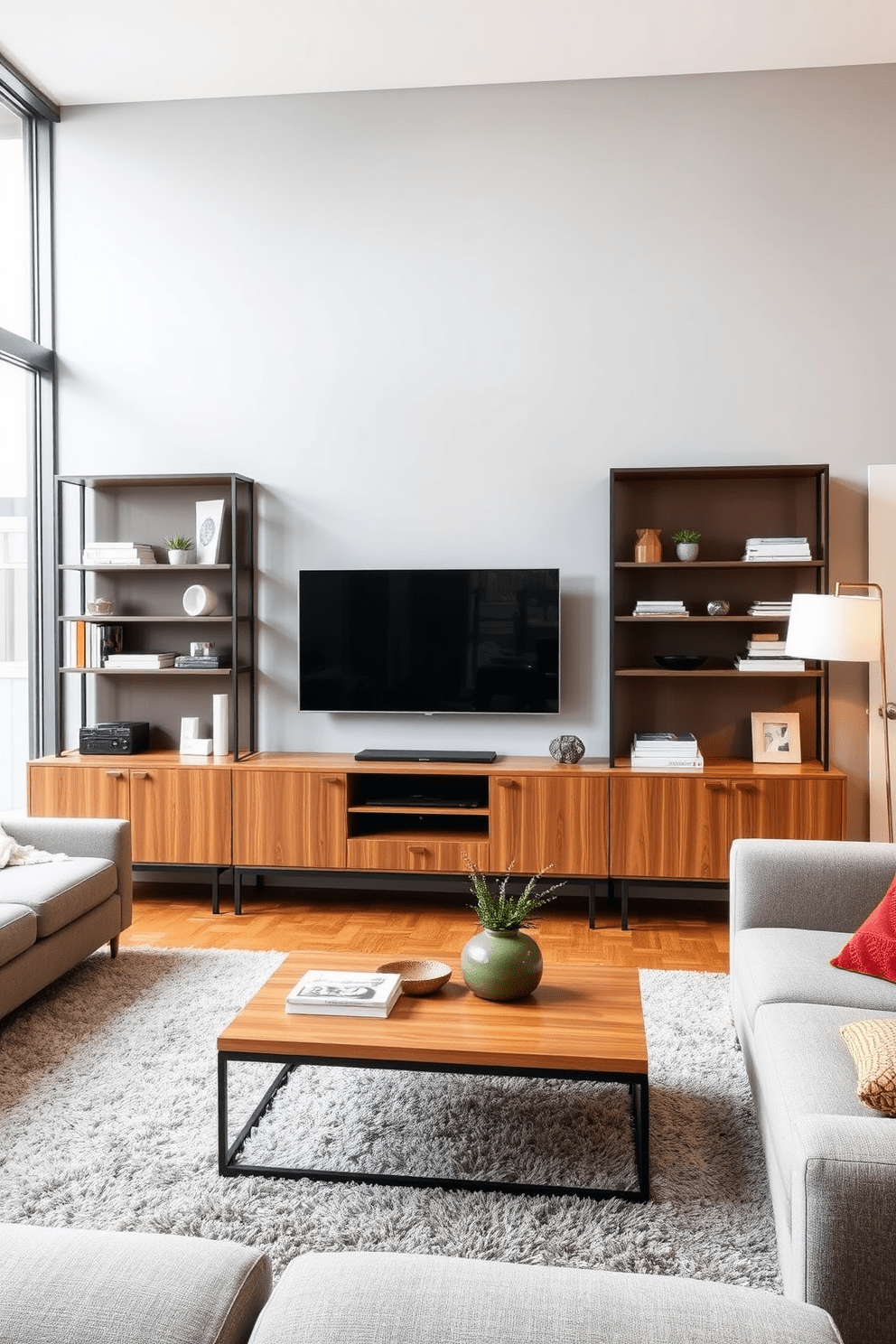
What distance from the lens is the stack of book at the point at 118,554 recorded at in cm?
470

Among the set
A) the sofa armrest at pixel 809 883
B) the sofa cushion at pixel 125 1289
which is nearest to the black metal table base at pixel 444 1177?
the sofa armrest at pixel 809 883

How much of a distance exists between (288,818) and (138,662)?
101 centimetres

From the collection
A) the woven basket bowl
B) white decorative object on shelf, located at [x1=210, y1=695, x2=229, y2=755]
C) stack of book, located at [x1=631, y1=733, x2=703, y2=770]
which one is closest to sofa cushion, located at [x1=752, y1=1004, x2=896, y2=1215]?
the woven basket bowl

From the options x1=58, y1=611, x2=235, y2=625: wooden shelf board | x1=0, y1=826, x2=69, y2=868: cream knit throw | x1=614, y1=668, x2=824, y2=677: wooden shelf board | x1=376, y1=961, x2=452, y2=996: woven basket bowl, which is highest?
x1=58, y1=611, x2=235, y2=625: wooden shelf board

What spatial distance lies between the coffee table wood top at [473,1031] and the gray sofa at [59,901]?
0.91 m

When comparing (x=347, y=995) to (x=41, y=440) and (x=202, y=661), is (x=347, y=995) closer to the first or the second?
(x=202, y=661)

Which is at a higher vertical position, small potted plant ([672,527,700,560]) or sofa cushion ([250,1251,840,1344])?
small potted plant ([672,527,700,560])

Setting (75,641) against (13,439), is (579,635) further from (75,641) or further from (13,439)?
(13,439)

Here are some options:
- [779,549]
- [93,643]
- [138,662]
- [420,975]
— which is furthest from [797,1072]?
[93,643]

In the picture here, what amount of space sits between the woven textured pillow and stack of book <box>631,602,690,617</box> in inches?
100

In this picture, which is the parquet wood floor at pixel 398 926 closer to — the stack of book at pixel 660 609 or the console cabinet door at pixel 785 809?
the console cabinet door at pixel 785 809

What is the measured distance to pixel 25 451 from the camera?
16.2 ft

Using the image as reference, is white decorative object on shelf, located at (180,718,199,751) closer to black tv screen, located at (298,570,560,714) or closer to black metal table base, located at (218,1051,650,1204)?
black tv screen, located at (298,570,560,714)

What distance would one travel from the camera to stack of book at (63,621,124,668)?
15.8 ft
